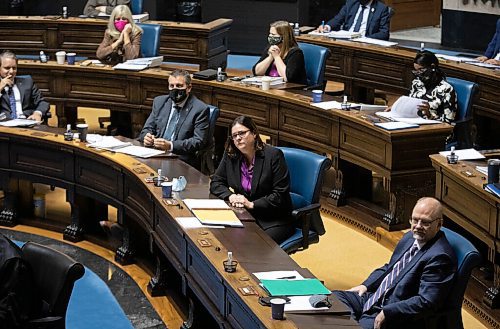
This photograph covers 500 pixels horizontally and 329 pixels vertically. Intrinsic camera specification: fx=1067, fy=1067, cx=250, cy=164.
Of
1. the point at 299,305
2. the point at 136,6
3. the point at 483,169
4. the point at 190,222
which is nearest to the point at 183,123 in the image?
the point at 190,222

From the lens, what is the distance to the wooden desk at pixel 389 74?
956cm

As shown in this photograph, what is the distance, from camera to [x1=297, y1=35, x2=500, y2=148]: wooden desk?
9562mm

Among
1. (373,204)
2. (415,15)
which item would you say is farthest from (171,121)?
(415,15)

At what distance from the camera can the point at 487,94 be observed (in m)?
9.55

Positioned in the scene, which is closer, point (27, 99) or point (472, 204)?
point (472, 204)

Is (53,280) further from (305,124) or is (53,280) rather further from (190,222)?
(305,124)

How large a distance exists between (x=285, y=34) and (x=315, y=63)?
0.49 metres

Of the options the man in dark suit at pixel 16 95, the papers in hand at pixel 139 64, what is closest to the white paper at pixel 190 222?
the man in dark suit at pixel 16 95

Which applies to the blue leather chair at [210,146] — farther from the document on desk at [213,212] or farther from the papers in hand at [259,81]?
the document on desk at [213,212]

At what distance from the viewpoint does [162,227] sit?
22.8ft

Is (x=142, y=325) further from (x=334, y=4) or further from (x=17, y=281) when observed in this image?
Answer: (x=334, y=4)

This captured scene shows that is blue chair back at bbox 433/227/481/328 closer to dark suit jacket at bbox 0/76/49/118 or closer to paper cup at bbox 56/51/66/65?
dark suit jacket at bbox 0/76/49/118

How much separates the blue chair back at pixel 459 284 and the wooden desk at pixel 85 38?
259 inches

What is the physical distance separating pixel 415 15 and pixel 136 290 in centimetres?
1018
